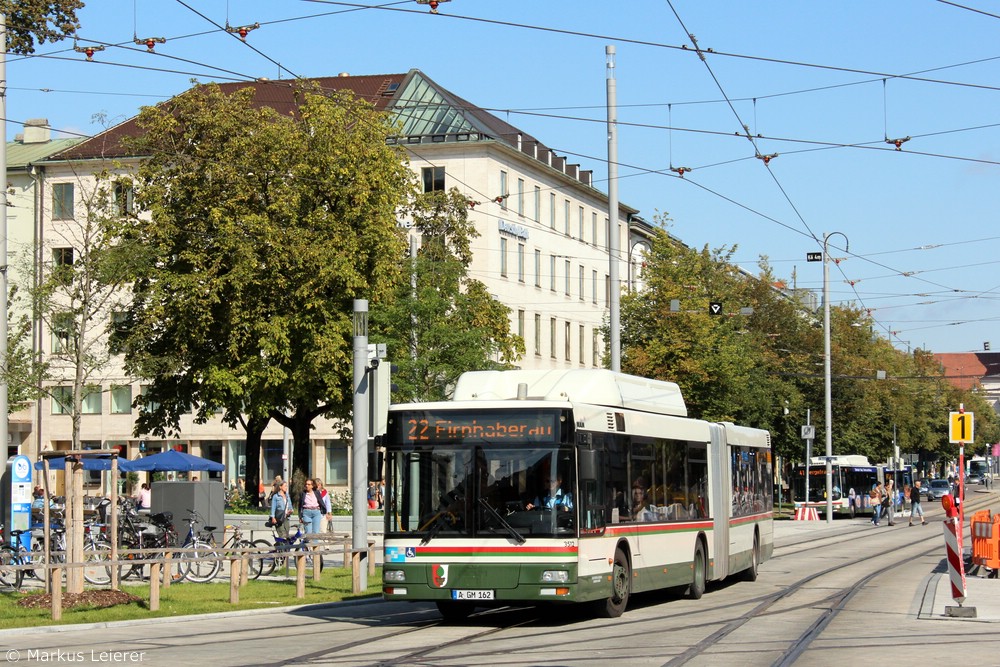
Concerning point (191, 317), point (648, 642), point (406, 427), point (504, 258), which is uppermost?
point (504, 258)

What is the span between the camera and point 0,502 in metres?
21.9

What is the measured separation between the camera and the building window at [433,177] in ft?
244

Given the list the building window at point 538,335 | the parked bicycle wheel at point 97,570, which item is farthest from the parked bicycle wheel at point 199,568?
the building window at point 538,335

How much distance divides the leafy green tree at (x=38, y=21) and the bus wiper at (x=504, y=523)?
33.9 ft

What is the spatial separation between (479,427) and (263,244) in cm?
2502

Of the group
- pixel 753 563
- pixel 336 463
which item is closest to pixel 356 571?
pixel 753 563

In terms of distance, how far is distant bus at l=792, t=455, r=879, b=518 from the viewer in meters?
68.8

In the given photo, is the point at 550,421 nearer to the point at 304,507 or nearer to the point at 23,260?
the point at 304,507

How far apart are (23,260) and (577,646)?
767 inches

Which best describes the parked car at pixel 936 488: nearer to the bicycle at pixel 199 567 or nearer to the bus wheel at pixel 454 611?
the bicycle at pixel 199 567

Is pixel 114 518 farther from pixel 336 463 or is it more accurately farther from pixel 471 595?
pixel 336 463

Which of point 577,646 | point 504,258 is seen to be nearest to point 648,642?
point 577,646

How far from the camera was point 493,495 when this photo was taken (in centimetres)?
1725

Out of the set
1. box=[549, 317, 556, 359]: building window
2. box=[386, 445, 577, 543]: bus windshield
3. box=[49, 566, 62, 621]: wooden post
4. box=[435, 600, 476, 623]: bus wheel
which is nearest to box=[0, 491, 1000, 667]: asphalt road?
box=[435, 600, 476, 623]: bus wheel
